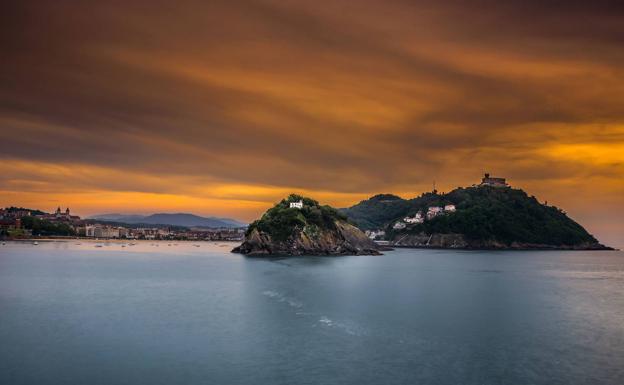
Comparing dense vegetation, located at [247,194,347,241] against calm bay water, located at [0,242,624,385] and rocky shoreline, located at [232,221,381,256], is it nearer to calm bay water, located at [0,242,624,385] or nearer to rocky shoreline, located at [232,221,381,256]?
rocky shoreline, located at [232,221,381,256]

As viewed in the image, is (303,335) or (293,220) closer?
(303,335)

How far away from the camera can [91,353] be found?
29344 mm

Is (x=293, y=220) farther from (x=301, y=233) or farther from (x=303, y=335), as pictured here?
(x=303, y=335)

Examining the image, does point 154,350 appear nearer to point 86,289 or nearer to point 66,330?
point 66,330

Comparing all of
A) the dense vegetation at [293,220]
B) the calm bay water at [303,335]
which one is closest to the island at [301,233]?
the dense vegetation at [293,220]

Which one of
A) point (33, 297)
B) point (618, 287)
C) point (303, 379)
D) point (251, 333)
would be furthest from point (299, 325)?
point (618, 287)

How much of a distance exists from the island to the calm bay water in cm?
9238

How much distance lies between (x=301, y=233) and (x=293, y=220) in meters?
5.19

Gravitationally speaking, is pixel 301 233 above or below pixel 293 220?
below

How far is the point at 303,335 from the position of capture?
1396 inches

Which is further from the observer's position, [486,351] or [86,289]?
[86,289]

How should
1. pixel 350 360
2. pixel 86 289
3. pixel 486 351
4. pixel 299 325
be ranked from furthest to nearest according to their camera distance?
pixel 86 289
pixel 299 325
pixel 486 351
pixel 350 360

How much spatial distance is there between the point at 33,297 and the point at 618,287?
83927 millimetres

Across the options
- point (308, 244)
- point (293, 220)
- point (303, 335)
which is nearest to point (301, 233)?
point (308, 244)
